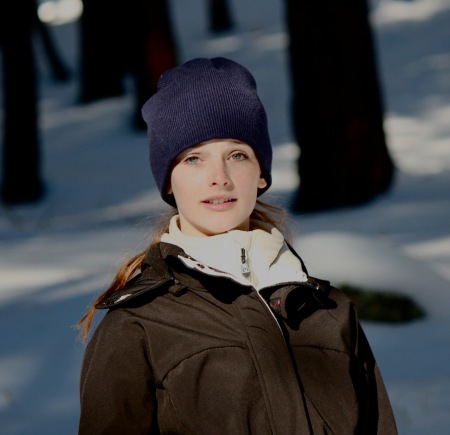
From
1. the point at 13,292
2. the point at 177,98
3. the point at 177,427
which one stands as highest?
the point at 177,98

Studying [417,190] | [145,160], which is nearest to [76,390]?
[417,190]

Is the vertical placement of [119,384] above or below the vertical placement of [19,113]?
above

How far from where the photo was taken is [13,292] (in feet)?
21.0

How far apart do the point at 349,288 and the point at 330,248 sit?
38 cm

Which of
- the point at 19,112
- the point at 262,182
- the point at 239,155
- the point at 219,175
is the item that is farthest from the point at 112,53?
the point at 219,175

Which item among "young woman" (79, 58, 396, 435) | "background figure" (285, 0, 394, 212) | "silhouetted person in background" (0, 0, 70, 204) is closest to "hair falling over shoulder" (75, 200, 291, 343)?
"young woman" (79, 58, 396, 435)

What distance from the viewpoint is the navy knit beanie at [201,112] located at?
8.82ft

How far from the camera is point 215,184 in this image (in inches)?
104

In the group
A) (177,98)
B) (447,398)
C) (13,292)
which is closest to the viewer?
(177,98)

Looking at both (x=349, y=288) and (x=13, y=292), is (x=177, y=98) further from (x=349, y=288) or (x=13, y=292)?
(x=13, y=292)

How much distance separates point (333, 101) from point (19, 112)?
6371 millimetres

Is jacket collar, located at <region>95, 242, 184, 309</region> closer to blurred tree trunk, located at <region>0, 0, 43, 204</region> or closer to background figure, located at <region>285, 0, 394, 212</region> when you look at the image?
background figure, located at <region>285, 0, 394, 212</region>

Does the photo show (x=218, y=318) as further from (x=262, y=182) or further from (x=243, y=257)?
(x=262, y=182)

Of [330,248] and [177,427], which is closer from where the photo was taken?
[177,427]
